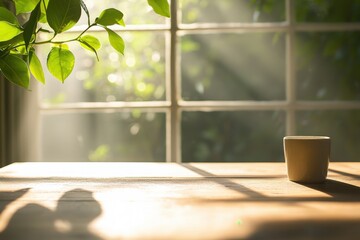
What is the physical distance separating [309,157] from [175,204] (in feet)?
1.11

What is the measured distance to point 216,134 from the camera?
3428 mm

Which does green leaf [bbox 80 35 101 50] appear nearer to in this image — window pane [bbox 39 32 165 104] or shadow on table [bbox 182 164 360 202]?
shadow on table [bbox 182 164 360 202]

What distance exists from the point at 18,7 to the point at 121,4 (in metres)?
2.14

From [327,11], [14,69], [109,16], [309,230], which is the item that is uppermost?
[327,11]

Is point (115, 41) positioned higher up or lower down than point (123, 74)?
lower down

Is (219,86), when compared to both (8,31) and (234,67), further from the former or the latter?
(8,31)

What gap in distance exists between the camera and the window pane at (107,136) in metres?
3.38

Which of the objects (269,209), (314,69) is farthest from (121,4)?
(269,209)

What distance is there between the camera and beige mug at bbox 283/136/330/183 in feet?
3.52

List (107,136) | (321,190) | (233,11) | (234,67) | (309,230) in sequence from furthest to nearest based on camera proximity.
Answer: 1. (107,136)
2. (234,67)
3. (233,11)
4. (321,190)
5. (309,230)

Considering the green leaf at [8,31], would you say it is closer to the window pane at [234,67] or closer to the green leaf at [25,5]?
the green leaf at [25,5]

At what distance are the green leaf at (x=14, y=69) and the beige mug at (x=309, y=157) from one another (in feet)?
1.88

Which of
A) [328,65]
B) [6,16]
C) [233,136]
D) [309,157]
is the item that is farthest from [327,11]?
[6,16]

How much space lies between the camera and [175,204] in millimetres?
874
